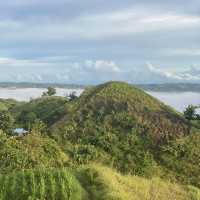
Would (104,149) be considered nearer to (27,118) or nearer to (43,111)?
(27,118)

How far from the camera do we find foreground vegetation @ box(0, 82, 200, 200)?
Result: 21156 mm

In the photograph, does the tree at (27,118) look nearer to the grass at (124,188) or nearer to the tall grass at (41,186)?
the grass at (124,188)

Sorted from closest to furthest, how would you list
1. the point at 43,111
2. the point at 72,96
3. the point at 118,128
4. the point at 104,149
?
the point at 104,149 → the point at 118,128 → the point at 72,96 → the point at 43,111

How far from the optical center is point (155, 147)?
2606 inches

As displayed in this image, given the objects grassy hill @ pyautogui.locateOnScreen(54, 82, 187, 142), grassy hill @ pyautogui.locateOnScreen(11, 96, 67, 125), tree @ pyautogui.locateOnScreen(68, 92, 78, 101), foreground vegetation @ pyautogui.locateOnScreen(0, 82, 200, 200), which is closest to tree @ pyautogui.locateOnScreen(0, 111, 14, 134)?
foreground vegetation @ pyautogui.locateOnScreen(0, 82, 200, 200)

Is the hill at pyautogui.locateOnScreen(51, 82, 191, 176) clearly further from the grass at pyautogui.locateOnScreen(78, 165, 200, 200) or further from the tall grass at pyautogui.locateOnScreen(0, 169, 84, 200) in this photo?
the tall grass at pyautogui.locateOnScreen(0, 169, 84, 200)

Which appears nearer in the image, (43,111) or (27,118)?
(27,118)

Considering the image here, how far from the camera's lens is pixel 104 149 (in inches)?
2520

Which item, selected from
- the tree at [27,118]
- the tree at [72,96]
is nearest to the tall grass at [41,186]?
the tree at [27,118]

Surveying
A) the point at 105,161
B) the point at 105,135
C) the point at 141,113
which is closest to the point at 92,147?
the point at 105,161

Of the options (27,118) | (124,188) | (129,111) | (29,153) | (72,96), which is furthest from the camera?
(72,96)

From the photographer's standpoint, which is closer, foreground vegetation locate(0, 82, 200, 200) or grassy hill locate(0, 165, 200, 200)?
grassy hill locate(0, 165, 200, 200)

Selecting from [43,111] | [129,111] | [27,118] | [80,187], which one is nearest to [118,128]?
[129,111]

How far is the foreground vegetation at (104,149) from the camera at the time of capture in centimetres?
2116
